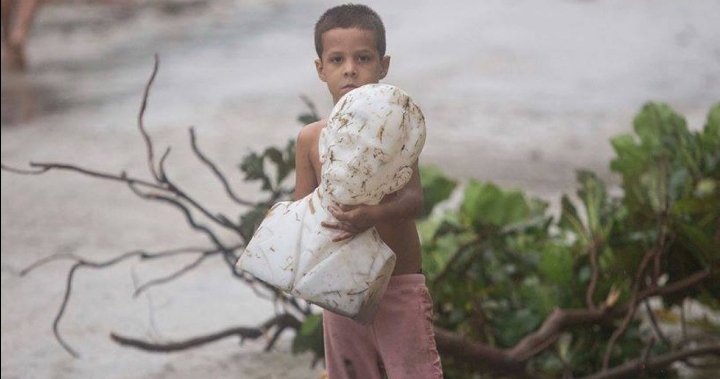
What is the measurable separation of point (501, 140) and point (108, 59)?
2480mm

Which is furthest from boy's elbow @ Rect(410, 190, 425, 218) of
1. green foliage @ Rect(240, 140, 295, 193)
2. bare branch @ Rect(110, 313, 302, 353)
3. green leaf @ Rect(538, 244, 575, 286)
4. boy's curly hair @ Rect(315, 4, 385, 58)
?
green leaf @ Rect(538, 244, 575, 286)

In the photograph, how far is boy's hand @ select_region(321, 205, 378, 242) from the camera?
1.87m

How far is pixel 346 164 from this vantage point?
1835mm

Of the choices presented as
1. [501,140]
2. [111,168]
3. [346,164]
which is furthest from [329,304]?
[501,140]

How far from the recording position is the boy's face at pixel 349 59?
6.40 feet

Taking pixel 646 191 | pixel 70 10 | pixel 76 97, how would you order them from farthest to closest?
pixel 70 10 < pixel 76 97 < pixel 646 191

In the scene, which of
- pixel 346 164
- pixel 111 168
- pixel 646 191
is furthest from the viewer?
pixel 111 168

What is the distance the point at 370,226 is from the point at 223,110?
3.83m

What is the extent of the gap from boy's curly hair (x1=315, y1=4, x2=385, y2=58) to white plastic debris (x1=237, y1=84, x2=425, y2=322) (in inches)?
5.2

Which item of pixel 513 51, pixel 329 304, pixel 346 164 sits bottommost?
pixel 513 51

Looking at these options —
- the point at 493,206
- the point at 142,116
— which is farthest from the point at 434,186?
the point at 142,116

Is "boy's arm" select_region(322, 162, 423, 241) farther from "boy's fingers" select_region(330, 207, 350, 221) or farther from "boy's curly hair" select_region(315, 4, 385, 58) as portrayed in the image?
"boy's curly hair" select_region(315, 4, 385, 58)

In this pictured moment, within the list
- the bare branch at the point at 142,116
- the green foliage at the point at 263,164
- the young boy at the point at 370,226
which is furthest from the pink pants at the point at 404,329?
the green foliage at the point at 263,164

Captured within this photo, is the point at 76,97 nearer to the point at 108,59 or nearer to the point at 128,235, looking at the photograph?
the point at 108,59
